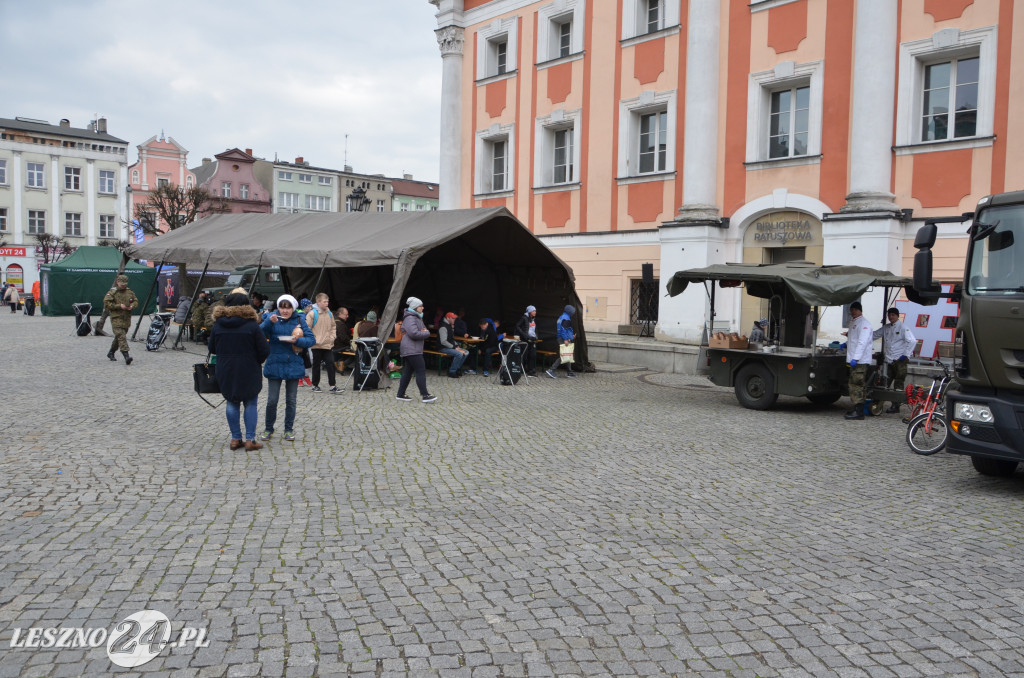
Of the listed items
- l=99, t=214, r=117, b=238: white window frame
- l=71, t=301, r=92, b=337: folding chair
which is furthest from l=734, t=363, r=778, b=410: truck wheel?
l=99, t=214, r=117, b=238: white window frame

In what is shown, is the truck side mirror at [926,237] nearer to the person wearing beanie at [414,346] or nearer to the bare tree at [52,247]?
the person wearing beanie at [414,346]

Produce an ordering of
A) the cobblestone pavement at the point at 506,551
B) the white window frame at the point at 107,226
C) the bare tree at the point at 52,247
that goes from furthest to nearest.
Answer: the white window frame at the point at 107,226 < the bare tree at the point at 52,247 < the cobblestone pavement at the point at 506,551

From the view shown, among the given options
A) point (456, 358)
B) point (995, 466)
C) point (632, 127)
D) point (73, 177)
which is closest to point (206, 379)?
point (995, 466)

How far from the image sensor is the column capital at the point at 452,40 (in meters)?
28.5

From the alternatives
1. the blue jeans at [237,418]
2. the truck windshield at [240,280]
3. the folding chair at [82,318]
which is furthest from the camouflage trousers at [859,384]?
the folding chair at [82,318]

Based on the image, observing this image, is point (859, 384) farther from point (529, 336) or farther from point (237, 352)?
point (237, 352)

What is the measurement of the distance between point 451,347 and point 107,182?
200 feet

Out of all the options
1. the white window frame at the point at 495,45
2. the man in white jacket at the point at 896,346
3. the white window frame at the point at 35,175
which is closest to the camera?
A: the man in white jacket at the point at 896,346

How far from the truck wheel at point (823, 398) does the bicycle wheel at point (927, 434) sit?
9.88 feet

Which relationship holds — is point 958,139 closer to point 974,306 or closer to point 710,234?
point 710,234

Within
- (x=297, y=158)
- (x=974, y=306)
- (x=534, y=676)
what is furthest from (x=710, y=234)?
(x=297, y=158)

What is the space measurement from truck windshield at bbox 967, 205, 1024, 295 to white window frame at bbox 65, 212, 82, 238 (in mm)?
69449

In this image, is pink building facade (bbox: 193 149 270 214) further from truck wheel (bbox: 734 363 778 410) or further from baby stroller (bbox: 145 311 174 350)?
truck wheel (bbox: 734 363 778 410)

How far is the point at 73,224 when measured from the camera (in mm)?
65938
